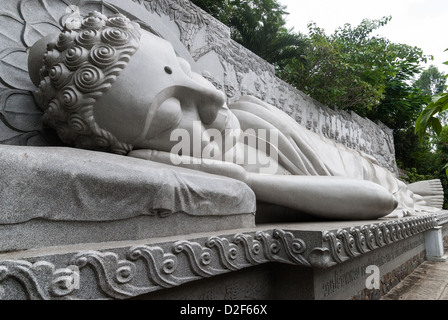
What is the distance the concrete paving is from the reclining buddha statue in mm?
557

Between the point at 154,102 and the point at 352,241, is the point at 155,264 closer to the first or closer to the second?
the point at 154,102

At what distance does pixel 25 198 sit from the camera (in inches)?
23.8

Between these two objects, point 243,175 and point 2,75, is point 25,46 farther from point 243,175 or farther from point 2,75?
point 243,175

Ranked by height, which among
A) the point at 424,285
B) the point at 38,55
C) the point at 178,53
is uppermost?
the point at 178,53

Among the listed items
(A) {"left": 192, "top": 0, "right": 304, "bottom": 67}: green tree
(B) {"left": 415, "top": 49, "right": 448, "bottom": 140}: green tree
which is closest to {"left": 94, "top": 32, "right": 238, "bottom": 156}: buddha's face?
(B) {"left": 415, "top": 49, "right": 448, "bottom": 140}: green tree

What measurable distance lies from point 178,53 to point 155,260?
6.48 ft

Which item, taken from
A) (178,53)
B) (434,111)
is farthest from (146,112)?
(178,53)

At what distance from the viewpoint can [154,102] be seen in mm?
1078

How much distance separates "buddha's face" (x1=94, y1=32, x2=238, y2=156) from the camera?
3.43 feet

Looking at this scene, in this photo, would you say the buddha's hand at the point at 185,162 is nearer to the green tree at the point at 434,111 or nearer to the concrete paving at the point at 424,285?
the green tree at the point at 434,111

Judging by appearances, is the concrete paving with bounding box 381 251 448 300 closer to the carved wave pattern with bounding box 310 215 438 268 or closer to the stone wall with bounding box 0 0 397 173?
the carved wave pattern with bounding box 310 215 438 268
